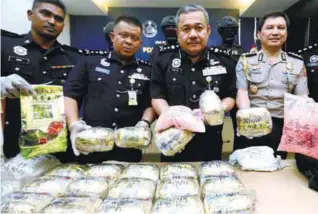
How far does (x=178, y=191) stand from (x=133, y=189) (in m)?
0.15

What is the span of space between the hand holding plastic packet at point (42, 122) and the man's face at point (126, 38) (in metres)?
0.46

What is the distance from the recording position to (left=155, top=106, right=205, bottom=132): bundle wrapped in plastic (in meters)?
1.13

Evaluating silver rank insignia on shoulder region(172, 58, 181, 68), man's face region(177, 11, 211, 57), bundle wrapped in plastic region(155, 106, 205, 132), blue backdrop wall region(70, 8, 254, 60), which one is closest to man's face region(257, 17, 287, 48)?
man's face region(177, 11, 211, 57)

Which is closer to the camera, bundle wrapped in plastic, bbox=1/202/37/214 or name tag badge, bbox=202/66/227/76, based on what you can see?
bundle wrapped in plastic, bbox=1/202/37/214

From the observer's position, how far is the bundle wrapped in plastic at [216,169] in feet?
3.79

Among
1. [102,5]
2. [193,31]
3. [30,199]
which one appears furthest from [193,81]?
[102,5]

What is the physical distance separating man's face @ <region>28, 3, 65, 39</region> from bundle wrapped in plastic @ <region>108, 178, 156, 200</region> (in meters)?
0.98

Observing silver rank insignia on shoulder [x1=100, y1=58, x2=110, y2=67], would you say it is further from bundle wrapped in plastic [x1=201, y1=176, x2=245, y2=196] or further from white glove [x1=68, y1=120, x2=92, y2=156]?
bundle wrapped in plastic [x1=201, y1=176, x2=245, y2=196]

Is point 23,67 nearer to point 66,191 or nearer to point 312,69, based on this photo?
point 66,191

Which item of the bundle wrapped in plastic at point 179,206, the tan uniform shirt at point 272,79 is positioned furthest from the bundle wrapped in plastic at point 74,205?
the tan uniform shirt at point 272,79

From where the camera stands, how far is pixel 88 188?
3.33 feet

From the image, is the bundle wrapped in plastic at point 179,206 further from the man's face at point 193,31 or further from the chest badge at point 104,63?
the chest badge at point 104,63

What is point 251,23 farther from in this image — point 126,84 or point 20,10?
point 126,84

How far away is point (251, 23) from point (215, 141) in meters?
4.85
